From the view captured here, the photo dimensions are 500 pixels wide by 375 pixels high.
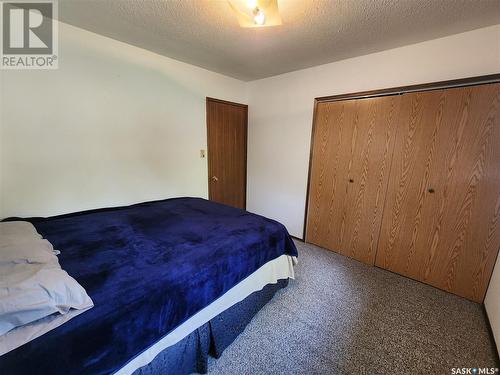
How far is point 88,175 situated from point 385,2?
9.28 feet

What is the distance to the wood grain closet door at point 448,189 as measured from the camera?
1.84 meters

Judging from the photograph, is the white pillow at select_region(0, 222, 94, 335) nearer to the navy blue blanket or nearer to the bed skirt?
the navy blue blanket

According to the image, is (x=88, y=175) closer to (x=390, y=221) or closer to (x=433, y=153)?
(x=390, y=221)

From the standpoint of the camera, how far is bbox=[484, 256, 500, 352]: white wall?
60.5 inches

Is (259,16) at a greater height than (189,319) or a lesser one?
greater

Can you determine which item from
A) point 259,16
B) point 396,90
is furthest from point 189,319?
point 396,90

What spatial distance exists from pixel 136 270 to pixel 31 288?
41 centimetres

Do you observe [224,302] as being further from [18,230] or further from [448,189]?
[448,189]

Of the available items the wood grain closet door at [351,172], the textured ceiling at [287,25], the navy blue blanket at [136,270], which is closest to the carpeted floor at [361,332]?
the navy blue blanket at [136,270]

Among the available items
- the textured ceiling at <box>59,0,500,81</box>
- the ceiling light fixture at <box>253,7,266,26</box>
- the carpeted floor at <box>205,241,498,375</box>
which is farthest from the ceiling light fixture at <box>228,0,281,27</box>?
the carpeted floor at <box>205,241,498,375</box>

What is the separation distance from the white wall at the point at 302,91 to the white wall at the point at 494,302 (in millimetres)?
1639

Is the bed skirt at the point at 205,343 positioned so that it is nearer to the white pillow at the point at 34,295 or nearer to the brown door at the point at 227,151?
the white pillow at the point at 34,295

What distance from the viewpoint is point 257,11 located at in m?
1.35

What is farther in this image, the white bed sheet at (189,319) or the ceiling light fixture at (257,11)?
the ceiling light fixture at (257,11)
